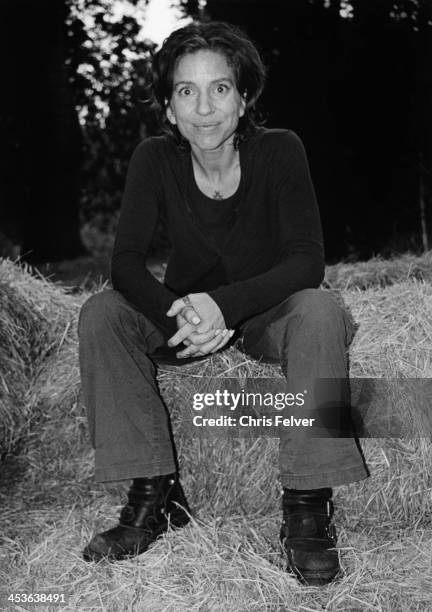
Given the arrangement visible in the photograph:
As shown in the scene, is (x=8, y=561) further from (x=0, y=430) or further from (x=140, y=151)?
(x=140, y=151)

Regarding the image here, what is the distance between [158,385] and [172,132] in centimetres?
88

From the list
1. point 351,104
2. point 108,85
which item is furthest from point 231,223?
point 108,85

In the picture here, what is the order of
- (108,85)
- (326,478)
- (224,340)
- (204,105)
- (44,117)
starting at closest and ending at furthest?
(326,478)
(224,340)
(204,105)
(44,117)
(108,85)

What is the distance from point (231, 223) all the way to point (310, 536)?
1040 millimetres

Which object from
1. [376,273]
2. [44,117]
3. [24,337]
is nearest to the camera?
[24,337]

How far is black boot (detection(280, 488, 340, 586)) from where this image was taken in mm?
1816

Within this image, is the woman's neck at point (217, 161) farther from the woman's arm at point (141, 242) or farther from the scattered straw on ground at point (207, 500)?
the scattered straw on ground at point (207, 500)

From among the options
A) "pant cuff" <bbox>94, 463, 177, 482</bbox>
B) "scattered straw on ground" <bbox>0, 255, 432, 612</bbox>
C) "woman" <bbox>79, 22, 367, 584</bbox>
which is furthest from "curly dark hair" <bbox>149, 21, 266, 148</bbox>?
"pant cuff" <bbox>94, 463, 177, 482</bbox>

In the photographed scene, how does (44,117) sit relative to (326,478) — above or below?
above

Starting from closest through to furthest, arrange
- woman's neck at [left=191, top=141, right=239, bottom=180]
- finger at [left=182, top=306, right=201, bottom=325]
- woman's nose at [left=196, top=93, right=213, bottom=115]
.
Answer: finger at [left=182, top=306, right=201, bottom=325]
woman's nose at [left=196, top=93, right=213, bottom=115]
woman's neck at [left=191, top=141, right=239, bottom=180]

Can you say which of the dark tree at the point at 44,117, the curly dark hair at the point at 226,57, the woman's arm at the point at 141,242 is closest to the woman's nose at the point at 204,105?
the curly dark hair at the point at 226,57

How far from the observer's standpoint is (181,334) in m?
2.07

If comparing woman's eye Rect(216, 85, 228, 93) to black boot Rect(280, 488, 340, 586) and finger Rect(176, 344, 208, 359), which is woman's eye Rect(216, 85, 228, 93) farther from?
black boot Rect(280, 488, 340, 586)

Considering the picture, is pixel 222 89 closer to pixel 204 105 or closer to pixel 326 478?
pixel 204 105
